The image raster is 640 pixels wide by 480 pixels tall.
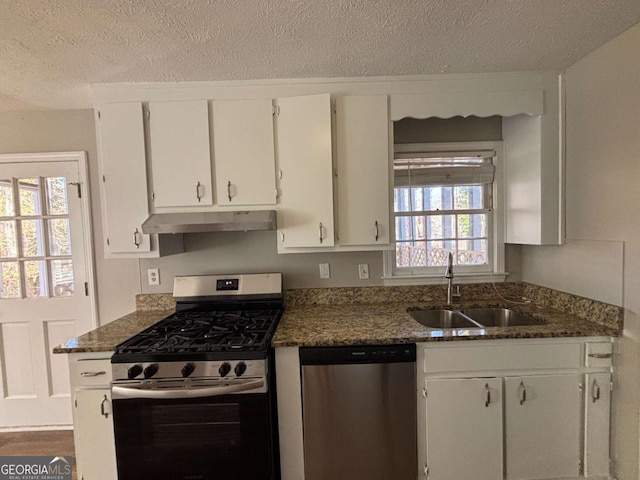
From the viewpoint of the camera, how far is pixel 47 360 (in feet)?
8.17

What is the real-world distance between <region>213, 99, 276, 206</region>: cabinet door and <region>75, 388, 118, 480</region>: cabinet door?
4.08 ft

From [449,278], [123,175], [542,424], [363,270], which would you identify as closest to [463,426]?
[542,424]

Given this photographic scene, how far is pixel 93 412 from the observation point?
1699 mm

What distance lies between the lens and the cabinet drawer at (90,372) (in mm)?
1702

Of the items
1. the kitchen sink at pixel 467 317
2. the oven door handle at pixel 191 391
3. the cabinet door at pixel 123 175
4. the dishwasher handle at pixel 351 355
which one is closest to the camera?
the oven door handle at pixel 191 391

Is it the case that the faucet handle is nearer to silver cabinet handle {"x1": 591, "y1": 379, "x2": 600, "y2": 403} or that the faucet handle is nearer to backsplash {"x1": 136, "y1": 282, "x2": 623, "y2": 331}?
backsplash {"x1": 136, "y1": 282, "x2": 623, "y2": 331}

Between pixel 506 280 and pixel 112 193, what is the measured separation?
2791 millimetres

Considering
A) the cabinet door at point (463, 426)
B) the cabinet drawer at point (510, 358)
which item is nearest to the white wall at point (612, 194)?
the cabinet drawer at point (510, 358)

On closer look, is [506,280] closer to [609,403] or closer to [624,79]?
[609,403]

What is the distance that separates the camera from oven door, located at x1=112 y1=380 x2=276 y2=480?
162cm

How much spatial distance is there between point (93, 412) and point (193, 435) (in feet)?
1.82

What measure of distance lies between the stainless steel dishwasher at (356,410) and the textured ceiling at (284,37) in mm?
1544

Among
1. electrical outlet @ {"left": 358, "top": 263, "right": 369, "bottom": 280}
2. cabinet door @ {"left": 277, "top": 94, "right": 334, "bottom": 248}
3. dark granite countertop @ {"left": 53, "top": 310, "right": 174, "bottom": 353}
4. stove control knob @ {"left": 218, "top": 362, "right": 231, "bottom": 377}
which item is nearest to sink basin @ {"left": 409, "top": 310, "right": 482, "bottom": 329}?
electrical outlet @ {"left": 358, "top": 263, "right": 369, "bottom": 280}

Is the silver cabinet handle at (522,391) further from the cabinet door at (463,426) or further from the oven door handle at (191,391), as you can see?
the oven door handle at (191,391)
